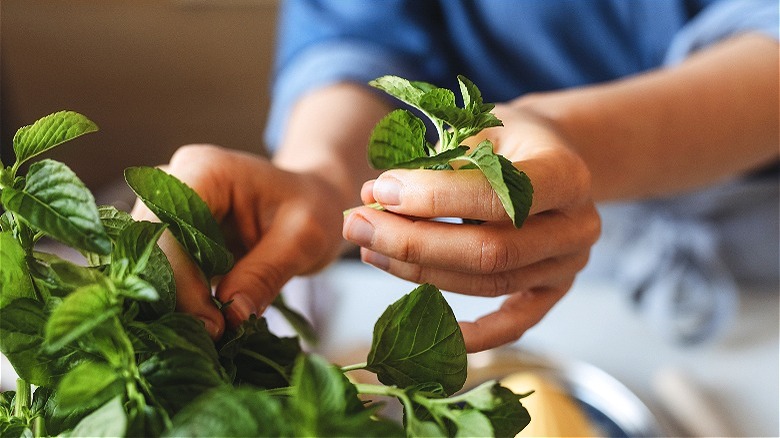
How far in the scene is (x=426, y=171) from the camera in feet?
0.67

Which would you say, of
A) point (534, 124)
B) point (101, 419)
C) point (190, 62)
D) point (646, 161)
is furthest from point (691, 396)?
point (190, 62)

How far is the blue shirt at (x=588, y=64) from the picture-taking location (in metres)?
0.57

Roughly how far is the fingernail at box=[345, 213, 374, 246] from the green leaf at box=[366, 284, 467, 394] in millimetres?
39

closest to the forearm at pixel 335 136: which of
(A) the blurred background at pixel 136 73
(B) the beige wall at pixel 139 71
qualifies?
(A) the blurred background at pixel 136 73

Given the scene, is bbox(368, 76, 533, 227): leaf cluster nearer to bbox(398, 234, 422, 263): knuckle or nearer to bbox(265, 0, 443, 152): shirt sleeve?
bbox(398, 234, 422, 263): knuckle

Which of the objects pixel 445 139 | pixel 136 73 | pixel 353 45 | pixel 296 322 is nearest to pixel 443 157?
pixel 445 139

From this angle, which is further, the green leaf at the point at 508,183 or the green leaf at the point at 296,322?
the green leaf at the point at 296,322

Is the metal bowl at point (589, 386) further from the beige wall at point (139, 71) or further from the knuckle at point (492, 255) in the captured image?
the beige wall at point (139, 71)

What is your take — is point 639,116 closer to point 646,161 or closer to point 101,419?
point 646,161

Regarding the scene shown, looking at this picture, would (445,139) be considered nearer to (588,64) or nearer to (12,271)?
(12,271)

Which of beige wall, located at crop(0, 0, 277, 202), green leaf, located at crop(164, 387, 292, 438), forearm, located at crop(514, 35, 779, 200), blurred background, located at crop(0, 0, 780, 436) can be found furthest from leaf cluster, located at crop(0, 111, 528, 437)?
beige wall, located at crop(0, 0, 277, 202)

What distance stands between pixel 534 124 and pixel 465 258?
2.9 inches

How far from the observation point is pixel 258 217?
1.04 feet

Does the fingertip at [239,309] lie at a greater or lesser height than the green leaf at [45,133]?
lesser
